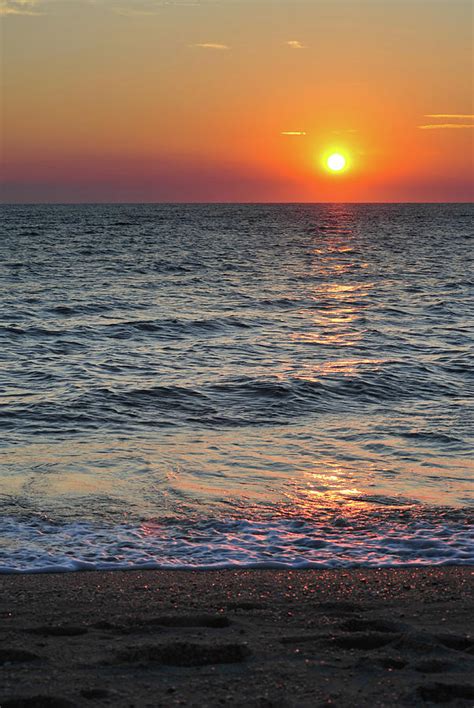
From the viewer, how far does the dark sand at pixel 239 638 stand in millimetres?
3992

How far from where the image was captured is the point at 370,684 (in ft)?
13.4

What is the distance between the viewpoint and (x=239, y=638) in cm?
462

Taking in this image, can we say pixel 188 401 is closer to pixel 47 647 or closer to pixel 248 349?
pixel 248 349

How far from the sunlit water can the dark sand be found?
0.49 meters

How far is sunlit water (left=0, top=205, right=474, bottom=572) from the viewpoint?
265 inches

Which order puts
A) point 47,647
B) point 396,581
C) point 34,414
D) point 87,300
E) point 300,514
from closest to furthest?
point 47,647, point 396,581, point 300,514, point 34,414, point 87,300

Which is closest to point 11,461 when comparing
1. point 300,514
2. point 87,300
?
point 300,514

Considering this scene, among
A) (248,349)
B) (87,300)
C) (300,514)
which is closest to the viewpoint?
(300,514)

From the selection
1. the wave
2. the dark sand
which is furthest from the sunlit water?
the dark sand

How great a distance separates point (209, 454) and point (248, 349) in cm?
879

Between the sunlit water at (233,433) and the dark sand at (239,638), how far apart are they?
486 millimetres

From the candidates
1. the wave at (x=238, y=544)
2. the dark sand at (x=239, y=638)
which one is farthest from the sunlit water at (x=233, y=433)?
the dark sand at (x=239, y=638)

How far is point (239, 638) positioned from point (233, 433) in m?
6.02

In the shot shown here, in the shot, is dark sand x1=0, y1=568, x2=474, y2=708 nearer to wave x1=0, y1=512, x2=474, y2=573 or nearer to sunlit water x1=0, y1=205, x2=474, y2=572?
wave x1=0, y1=512, x2=474, y2=573
